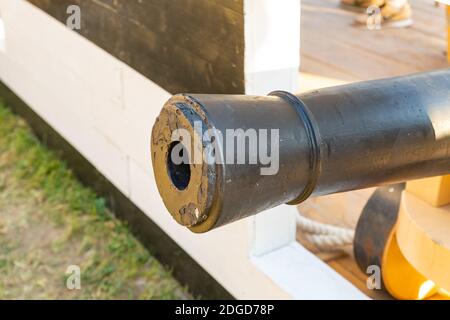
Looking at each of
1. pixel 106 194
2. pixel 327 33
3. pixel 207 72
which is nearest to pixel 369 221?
pixel 207 72

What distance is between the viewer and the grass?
232cm

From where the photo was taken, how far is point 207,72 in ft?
5.51

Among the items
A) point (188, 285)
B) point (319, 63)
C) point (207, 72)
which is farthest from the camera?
point (319, 63)

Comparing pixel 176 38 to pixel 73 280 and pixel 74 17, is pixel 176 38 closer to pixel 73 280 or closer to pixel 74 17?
pixel 74 17

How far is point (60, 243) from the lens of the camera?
2541mm

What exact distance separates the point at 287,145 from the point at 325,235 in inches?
52.0

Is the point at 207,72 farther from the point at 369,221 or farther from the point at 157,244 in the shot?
the point at 157,244

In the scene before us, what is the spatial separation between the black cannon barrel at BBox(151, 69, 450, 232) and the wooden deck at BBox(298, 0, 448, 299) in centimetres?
136

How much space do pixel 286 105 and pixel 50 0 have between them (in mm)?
1908

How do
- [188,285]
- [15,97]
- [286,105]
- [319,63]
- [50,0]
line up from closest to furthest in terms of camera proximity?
[286,105] → [188,285] → [50,0] → [319,63] → [15,97]

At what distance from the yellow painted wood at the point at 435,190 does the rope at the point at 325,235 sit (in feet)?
2.56

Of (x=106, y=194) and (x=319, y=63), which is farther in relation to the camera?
(x=319, y=63)

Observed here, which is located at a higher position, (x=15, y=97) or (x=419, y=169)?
(x=419, y=169)

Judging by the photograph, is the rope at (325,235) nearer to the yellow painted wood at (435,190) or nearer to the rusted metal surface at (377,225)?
the rusted metal surface at (377,225)
